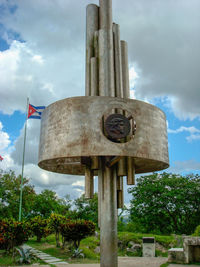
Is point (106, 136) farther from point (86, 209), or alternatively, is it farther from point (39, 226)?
point (86, 209)

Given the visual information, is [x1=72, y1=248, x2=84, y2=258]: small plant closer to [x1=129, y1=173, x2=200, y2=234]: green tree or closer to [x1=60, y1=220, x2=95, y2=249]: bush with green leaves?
[x1=60, y1=220, x2=95, y2=249]: bush with green leaves

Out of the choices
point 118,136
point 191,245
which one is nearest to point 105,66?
point 118,136

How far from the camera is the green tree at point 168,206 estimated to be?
32.0 meters

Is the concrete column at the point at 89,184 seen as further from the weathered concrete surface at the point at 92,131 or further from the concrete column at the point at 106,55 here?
the concrete column at the point at 106,55

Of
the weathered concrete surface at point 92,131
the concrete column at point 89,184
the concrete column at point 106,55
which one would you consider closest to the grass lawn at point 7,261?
the concrete column at point 89,184

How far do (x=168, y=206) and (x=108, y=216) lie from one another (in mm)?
22655

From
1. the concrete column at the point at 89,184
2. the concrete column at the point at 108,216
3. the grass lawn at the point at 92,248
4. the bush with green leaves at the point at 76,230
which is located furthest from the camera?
the grass lawn at the point at 92,248

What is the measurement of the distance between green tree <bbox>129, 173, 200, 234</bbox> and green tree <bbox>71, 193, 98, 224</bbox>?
1366 cm

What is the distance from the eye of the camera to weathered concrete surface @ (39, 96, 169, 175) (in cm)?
1072

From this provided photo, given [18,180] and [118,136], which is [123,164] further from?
[18,180]

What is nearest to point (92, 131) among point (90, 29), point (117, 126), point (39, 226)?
point (117, 126)

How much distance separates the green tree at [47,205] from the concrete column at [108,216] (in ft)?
121

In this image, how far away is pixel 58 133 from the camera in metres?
11.4

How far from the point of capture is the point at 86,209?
1879 inches
